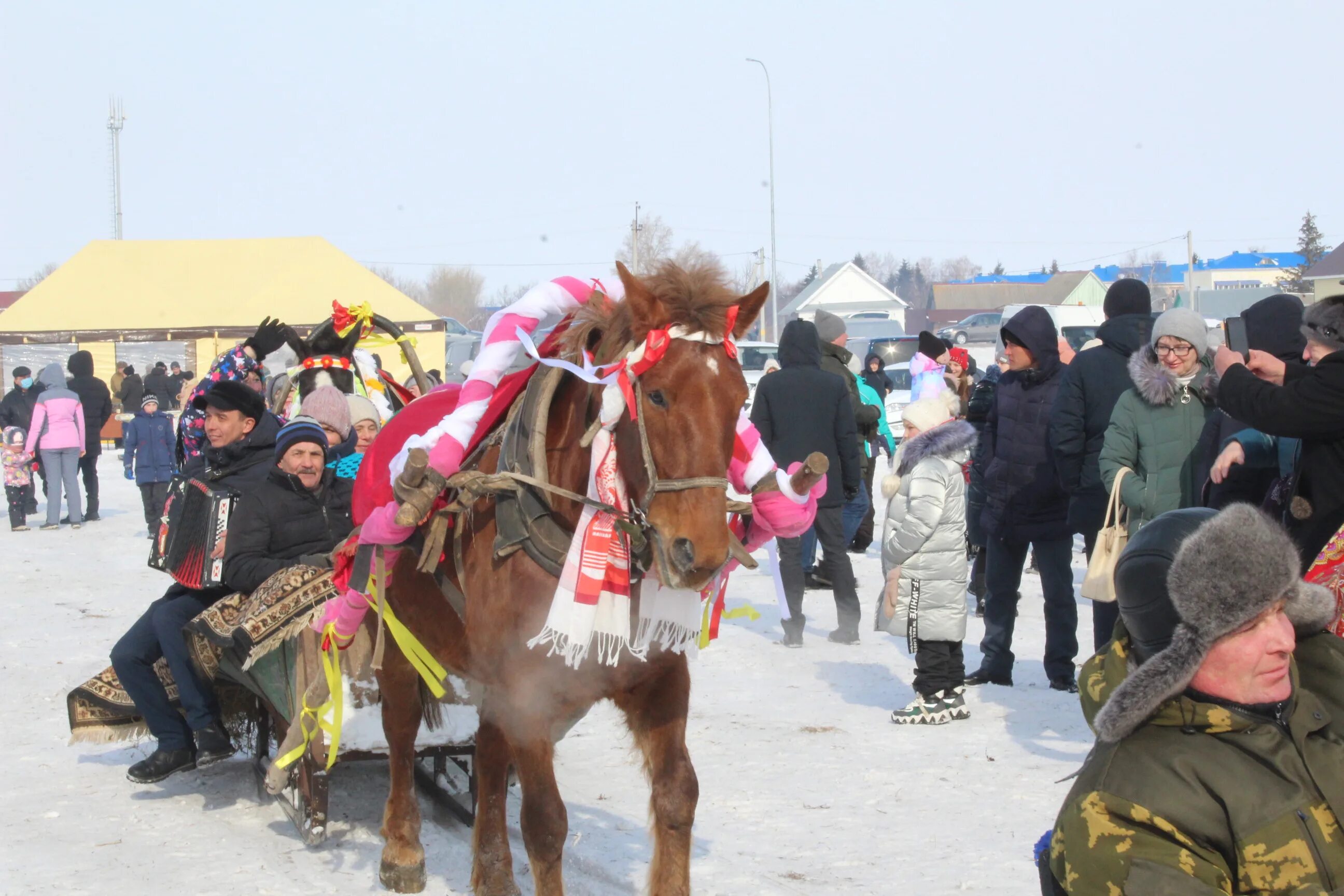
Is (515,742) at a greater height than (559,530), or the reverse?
(559,530)

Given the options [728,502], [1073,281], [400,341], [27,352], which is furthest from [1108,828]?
[1073,281]

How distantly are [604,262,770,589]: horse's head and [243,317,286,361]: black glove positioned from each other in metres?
4.33

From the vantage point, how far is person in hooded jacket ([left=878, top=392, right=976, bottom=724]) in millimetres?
6754

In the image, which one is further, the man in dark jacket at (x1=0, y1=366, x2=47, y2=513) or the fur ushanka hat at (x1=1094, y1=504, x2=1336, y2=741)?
the man in dark jacket at (x1=0, y1=366, x2=47, y2=513)

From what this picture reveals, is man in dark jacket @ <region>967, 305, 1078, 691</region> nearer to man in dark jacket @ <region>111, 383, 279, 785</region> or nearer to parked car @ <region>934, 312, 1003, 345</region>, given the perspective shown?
man in dark jacket @ <region>111, 383, 279, 785</region>

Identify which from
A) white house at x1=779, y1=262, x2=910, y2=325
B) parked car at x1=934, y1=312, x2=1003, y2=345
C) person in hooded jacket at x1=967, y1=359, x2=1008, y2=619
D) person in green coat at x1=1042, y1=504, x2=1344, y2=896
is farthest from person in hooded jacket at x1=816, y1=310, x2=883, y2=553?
white house at x1=779, y1=262, x2=910, y2=325

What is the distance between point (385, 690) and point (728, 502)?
1.97 meters

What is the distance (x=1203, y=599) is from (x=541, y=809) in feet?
7.97

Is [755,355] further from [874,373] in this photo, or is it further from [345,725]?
[345,725]

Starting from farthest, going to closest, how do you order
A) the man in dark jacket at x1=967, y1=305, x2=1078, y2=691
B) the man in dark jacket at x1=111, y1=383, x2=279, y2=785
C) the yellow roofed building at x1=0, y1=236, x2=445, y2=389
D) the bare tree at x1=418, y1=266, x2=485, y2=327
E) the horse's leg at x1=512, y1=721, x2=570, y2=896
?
1. the bare tree at x1=418, y1=266, x2=485, y2=327
2. the yellow roofed building at x1=0, y1=236, x2=445, y2=389
3. the man in dark jacket at x1=967, y1=305, x2=1078, y2=691
4. the man in dark jacket at x1=111, y1=383, x2=279, y2=785
5. the horse's leg at x1=512, y1=721, x2=570, y2=896

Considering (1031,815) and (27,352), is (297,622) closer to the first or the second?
(1031,815)

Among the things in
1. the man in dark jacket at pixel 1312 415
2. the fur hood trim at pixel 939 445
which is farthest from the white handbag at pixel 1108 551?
the man in dark jacket at pixel 1312 415

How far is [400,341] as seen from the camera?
7492 millimetres

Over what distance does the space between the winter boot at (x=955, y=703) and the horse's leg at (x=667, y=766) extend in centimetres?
306
